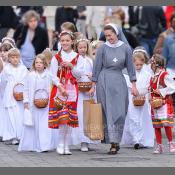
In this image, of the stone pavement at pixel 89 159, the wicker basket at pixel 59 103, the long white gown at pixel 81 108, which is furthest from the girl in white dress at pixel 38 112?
the wicker basket at pixel 59 103

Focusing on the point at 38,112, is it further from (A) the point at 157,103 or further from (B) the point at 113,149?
(A) the point at 157,103

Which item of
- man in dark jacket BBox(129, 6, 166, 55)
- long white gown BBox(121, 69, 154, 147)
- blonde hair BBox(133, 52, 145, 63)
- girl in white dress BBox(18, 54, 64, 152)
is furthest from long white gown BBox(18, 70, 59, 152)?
man in dark jacket BBox(129, 6, 166, 55)

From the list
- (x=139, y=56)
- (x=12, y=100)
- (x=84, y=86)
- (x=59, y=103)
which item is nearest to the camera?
(x=59, y=103)

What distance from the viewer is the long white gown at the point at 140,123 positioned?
17094 millimetres

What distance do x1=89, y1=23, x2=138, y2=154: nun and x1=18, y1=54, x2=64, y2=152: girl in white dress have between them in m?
0.91

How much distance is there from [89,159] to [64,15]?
10.3m

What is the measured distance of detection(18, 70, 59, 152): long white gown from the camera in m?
16.4

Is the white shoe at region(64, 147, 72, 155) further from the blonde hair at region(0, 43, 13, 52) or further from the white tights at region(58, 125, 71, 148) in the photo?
the blonde hair at region(0, 43, 13, 52)

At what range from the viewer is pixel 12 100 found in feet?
58.3

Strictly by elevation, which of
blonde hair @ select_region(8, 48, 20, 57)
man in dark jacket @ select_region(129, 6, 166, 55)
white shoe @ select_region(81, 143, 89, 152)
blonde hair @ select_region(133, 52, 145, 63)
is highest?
man in dark jacket @ select_region(129, 6, 166, 55)

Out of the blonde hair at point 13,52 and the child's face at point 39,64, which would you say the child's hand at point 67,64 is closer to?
the child's face at point 39,64

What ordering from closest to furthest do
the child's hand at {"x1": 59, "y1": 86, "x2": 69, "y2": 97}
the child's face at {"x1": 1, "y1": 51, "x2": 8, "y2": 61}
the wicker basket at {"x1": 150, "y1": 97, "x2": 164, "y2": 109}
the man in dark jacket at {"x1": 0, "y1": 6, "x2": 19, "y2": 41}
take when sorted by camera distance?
1. the child's hand at {"x1": 59, "y1": 86, "x2": 69, "y2": 97}
2. the wicker basket at {"x1": 150, "y1": 97, "x2": 164, "y2": 109}
3. the child's face at {"x1": 1, "y1": 51, "x2": 8, "y2": 61}
4. the man in dark jacket at {"x1": 0, "y1": 6, "x2": 19, "y2": 41}

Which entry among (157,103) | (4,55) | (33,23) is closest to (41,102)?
(157,103)

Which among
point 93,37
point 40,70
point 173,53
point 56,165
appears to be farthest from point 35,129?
point 173,53
